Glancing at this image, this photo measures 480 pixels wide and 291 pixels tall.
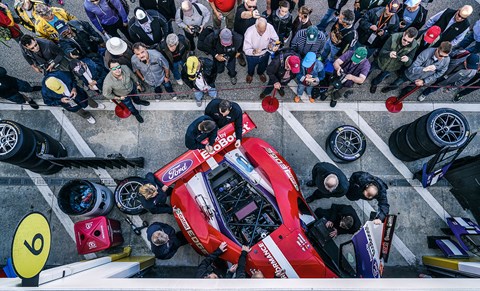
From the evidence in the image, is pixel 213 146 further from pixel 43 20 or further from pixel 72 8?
pixel 72 8

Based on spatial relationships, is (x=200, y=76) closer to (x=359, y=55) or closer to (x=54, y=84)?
(x=54, y=84)

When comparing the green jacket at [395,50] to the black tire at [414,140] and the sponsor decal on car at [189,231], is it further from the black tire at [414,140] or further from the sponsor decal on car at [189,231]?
the sponsor decal on car at [189,231]

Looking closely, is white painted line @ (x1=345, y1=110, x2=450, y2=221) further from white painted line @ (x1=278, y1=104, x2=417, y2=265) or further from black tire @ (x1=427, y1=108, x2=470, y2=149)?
black tire @ (x1=427, y1=108, x2=470, y2=149)

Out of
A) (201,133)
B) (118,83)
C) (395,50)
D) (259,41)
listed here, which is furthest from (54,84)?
(395,50)

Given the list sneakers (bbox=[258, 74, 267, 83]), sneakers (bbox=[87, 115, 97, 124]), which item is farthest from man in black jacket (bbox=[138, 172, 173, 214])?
sneakers (bbox=[258, 74, 267, 83])

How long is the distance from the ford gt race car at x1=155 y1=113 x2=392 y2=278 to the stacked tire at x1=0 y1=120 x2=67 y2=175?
2.20m

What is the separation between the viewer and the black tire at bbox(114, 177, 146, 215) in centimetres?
575

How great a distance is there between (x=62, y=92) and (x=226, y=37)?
2.90m

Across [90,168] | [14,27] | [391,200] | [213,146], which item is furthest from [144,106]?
[391,200]

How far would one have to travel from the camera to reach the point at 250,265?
16.7 ft

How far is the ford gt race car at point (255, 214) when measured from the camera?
504cm

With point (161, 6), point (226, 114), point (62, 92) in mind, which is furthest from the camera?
point (161, 6)

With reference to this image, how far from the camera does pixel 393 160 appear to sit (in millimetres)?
6520

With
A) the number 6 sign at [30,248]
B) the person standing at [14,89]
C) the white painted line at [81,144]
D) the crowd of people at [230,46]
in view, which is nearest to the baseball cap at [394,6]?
the crowd of people at [230,46]
